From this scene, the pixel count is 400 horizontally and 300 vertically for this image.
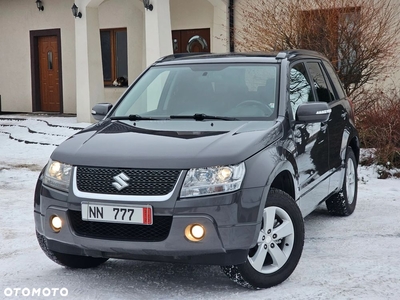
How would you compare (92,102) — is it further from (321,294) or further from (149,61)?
(321,294)

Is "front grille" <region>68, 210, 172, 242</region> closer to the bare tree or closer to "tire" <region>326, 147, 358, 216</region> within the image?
"tire" <region>326, 147, 358, 216</region>

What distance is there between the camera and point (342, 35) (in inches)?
450

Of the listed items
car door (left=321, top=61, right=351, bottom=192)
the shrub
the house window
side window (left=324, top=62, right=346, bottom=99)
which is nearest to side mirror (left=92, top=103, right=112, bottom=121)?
car door (left=321, top=61, right=351, bottom=192)

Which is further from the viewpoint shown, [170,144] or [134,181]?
[170,144]

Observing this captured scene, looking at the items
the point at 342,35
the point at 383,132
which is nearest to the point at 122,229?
the point at 383,132

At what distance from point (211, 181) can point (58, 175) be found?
1.10 m

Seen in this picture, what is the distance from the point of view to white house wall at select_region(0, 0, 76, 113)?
19078mm

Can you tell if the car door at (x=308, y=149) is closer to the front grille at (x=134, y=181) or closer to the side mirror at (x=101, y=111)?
the front grille at (x=134, y=181)

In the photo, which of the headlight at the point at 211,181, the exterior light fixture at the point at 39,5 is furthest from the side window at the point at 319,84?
the exterior light fixture at the point at 39,5

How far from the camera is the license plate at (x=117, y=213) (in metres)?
4.10

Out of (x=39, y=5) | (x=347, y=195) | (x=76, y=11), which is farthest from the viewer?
(x=39, y=5)

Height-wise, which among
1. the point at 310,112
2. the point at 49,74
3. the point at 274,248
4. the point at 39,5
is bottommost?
the point at 274,248

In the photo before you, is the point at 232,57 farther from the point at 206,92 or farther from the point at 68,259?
the point at 68,259

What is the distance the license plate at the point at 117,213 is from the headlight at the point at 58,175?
263 mm
